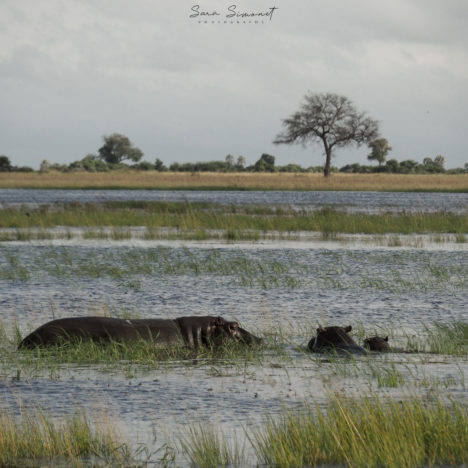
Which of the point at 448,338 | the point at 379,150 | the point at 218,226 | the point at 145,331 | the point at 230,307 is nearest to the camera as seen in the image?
the point at 145,331

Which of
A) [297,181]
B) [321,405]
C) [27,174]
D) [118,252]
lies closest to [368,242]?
[118,252]

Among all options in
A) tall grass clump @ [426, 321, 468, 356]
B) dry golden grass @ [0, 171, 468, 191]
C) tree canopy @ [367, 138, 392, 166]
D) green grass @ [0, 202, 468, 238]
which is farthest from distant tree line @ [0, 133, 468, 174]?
tall grass clump @ [426, 321, 468, 356]

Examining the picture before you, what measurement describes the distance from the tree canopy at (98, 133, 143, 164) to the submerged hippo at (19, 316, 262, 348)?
103450 mm

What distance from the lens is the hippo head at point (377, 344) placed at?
9398 millimetres

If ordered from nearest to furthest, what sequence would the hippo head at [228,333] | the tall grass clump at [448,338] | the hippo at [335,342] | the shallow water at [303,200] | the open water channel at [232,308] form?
the open water channel at [232,308]
the hippo at [335,342]
the tall grass clump at [448,338]
the hippo head at [228,333]
the shallow water at [303,200]

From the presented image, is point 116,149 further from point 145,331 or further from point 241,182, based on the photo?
point 145,331

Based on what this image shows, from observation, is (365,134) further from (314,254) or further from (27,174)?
(314,254)

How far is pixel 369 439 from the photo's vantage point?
587cm

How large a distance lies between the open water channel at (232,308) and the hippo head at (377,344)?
23 centimetres

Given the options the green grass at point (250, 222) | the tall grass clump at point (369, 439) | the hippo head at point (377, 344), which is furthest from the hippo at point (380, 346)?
the green grass at point (250, 222)

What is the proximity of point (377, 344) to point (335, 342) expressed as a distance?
0.45m

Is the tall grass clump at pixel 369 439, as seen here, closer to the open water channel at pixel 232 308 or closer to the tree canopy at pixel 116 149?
the open water channel at pixel 232 308

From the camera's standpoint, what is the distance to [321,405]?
23.5ft

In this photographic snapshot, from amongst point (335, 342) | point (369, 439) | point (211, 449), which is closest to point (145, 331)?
point (335, 342)
